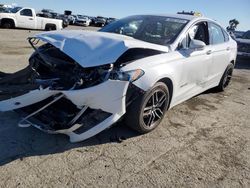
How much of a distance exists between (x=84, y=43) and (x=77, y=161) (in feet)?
4.99

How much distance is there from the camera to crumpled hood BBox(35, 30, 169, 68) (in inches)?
148

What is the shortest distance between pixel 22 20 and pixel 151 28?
1943cm

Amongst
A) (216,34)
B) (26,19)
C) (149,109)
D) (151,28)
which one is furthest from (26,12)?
(149,109)

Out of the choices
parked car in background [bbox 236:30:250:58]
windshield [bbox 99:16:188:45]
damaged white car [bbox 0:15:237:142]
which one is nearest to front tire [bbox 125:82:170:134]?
damaged white car [bbox 0:15:237:142]

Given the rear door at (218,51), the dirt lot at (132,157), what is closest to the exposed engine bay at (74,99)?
the dirt lot at (132,157)

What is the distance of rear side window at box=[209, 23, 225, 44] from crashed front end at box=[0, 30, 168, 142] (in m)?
2.66

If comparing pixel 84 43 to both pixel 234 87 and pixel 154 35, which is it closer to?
pixel 154 35

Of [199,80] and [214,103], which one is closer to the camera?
[199,80]

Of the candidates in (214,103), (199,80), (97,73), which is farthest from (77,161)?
(214,103)

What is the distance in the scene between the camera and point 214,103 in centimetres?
650

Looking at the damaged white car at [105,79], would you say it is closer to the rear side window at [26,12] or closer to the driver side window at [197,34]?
the driver side window at [197,34]

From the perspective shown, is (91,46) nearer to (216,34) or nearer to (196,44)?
(196,44)

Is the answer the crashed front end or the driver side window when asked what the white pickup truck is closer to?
the driver side window

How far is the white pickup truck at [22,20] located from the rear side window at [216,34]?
61.1 ft
